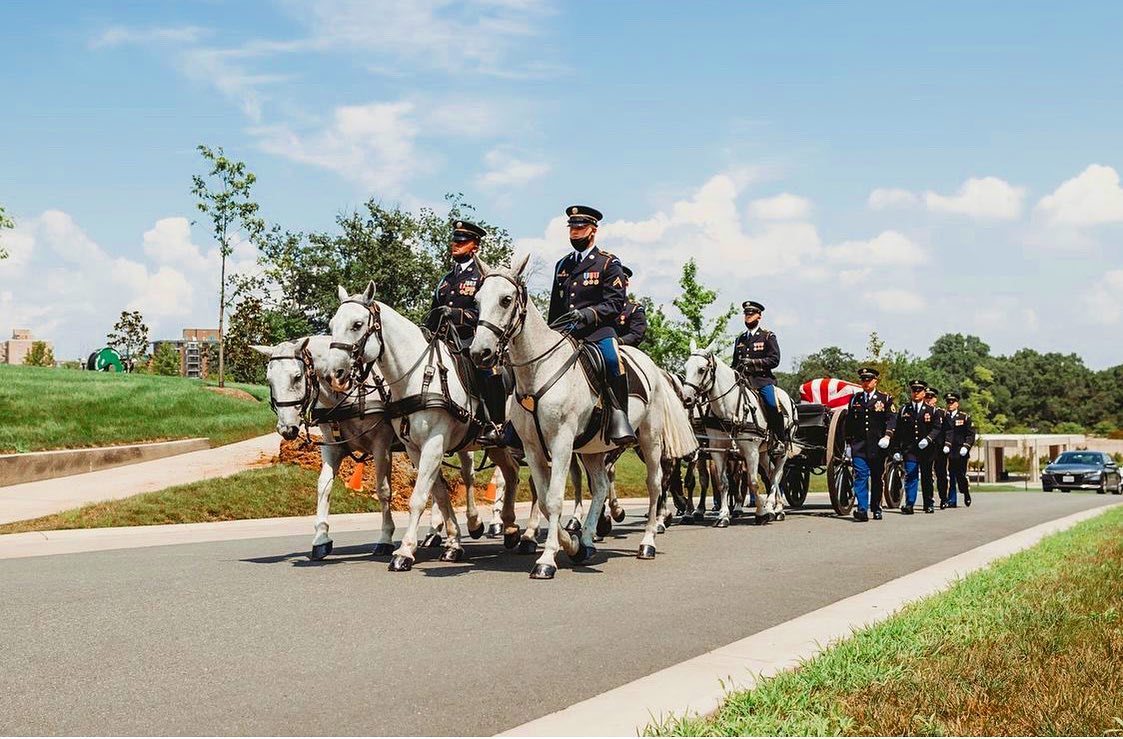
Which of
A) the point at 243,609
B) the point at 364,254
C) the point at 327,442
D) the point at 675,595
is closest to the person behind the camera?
the point at 243,609

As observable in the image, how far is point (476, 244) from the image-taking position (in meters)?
11.7

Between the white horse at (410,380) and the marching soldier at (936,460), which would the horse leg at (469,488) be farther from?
the marching soldier at (936,460)

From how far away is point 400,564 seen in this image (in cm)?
974

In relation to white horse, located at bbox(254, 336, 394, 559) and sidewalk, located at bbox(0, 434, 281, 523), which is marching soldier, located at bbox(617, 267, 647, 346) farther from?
sidewalk, located at bbox(0, 434, 281, 523)

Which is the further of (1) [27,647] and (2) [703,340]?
(2) [703,340]

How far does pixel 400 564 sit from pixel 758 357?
922cm

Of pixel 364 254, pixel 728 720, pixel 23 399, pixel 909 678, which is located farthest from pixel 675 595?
pixel 364 254

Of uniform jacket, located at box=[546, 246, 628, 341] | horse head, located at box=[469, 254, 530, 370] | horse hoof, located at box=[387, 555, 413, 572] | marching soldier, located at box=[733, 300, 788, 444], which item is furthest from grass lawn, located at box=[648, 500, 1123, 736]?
marching soldier, located at box=[733, 300, 788, 444]

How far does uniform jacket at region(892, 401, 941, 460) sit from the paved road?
9.81 meters

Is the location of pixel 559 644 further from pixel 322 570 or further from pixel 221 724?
pixel 322 570

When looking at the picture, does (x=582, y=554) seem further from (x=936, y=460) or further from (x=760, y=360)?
(x=936, y=460)

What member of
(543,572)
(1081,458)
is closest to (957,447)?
(543,572)

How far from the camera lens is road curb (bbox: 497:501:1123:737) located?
185 inches

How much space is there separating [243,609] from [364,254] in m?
42.2
